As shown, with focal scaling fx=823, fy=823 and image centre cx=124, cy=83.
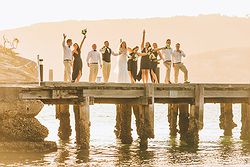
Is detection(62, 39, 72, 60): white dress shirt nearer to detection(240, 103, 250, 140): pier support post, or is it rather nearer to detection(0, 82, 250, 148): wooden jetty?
detection(0, 82, 250, 148): wooden jetty

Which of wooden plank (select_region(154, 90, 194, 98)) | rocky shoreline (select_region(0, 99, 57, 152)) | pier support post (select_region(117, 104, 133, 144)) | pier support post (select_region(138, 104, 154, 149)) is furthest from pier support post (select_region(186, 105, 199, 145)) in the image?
rocky shoreline (select_region(0, 99, 57, 152))

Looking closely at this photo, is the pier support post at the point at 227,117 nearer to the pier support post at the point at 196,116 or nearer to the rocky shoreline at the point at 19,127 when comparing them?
the pier support post at the point at 196,116

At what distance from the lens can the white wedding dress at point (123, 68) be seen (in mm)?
29250

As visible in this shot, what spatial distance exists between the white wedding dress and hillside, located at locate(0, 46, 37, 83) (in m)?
10.5

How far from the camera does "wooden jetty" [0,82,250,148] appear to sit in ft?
85.7

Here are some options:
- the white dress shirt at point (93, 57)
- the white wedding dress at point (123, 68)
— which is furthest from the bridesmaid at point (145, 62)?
the white dress shirt at point (93, 57)

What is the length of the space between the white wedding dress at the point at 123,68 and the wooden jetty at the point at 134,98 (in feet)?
2.41

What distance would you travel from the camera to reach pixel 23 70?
42.2 m

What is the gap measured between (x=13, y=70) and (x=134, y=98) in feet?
46.8

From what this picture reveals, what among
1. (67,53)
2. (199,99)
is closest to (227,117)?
(199,99)

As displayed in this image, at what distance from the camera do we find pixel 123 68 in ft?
96.3

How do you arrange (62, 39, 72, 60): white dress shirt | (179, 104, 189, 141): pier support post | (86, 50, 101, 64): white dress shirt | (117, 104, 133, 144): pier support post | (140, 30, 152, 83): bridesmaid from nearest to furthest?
(62, 39, 72, 60): white dress shirt
(86, 50, 101, 64): white dress shirt
(140, 30, 152, 83): bridesmaid
(117, 104, 133, 144): pier support post
(179, 104, 189, 141): pier support post

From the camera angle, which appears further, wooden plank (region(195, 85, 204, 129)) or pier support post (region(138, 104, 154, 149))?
wooden plank (region(195, 85, 204, 129))

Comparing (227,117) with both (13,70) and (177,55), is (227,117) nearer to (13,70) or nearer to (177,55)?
(177,55)
